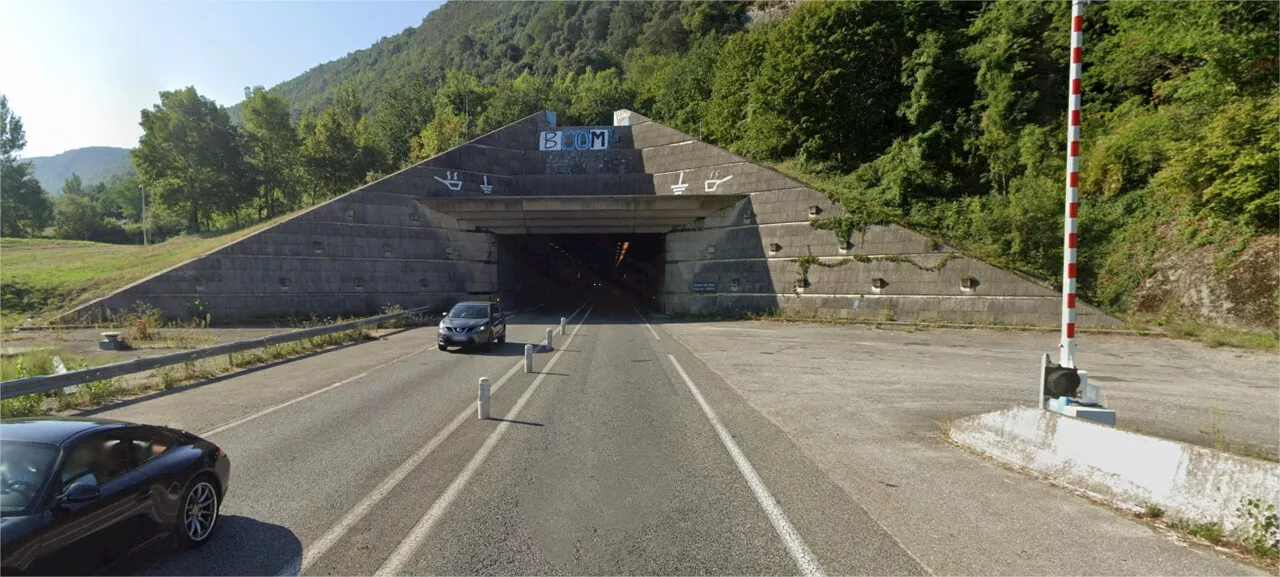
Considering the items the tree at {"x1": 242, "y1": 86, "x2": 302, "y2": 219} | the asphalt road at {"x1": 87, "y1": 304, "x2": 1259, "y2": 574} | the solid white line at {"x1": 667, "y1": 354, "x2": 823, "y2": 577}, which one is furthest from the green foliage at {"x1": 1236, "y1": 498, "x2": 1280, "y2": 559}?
the tree at {"x1": 242, "y1": 86, "x2": 302, "y2": 219}

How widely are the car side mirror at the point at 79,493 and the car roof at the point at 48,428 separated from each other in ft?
1.62

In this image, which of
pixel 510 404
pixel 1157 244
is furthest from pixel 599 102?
pixel 510 404

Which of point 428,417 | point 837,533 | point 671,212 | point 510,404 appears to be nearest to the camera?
point 837,533

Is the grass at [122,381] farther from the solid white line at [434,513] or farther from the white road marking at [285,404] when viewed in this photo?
the solid white line at [434,513]

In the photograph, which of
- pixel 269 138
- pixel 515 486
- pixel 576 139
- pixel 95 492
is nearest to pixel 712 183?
pixel 576 139

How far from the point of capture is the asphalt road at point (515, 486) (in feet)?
14.0

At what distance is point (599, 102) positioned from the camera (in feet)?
219

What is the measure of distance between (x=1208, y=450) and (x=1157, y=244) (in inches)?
876

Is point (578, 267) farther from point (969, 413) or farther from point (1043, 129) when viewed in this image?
point (969, 413)

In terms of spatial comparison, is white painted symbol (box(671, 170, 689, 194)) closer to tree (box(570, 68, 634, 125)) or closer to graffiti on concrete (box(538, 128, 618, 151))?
graffiti on concrete (box(538, 128, 618, 151))

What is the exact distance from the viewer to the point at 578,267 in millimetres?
77625

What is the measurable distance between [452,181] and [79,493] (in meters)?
30.2

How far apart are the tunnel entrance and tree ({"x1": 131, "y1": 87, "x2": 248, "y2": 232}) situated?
30554mm

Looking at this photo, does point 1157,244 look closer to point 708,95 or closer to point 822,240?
point 822,240
